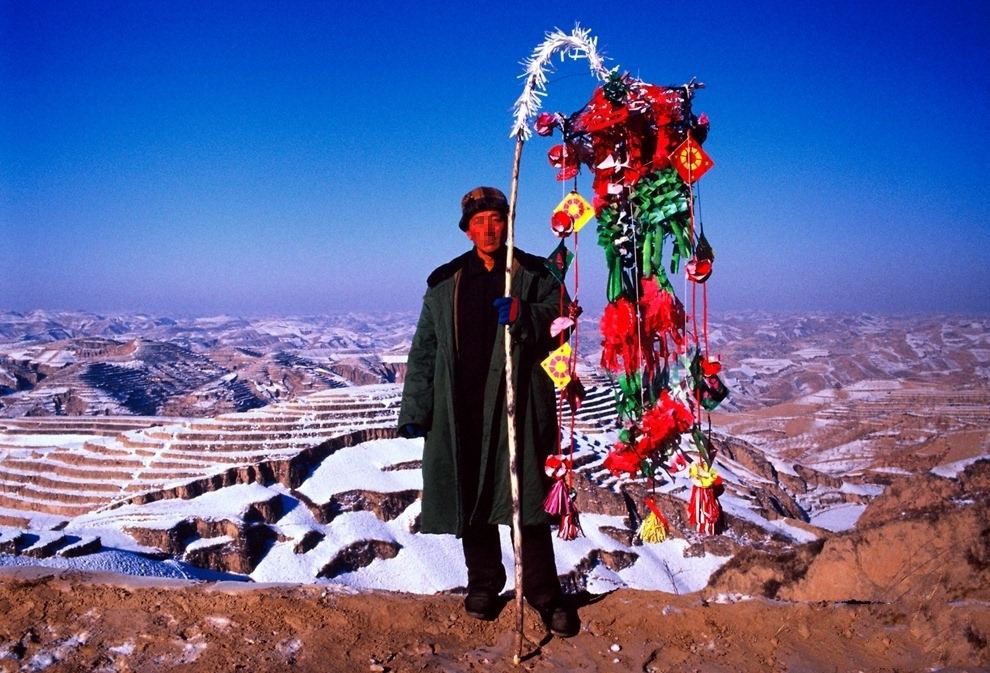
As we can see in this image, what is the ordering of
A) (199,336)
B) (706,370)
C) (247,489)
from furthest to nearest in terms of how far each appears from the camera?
(199,336), (247,489), (706,370)

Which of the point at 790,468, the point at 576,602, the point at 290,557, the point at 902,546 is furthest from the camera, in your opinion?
the point at 790,468

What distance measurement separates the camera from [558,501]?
3.40 metres

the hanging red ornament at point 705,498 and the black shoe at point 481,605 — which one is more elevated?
the hanging red ornament at point 705,498

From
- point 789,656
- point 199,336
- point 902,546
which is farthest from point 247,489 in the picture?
point 199,336

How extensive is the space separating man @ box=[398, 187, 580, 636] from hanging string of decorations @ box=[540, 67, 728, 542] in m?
0.16

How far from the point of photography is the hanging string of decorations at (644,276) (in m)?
3.22

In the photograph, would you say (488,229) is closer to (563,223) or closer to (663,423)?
(563,223)

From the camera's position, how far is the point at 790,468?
45.1 m

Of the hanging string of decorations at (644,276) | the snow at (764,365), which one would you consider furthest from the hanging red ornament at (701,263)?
the snow at (764,365)

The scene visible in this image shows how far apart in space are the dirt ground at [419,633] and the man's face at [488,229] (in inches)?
85.2

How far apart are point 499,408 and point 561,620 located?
122cm

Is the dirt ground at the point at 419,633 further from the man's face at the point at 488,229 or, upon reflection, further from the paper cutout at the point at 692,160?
the paper cutout at the point at 692,160

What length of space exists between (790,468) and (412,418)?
47.5m

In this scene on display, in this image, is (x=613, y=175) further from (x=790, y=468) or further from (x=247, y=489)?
(x=790, y=468)
